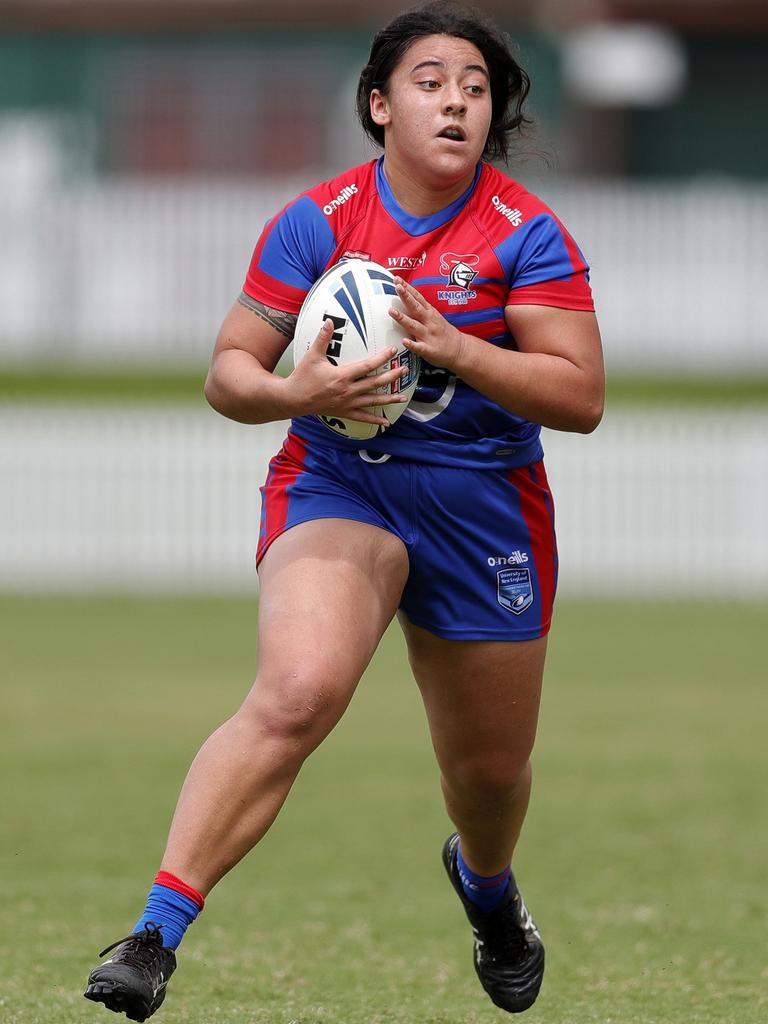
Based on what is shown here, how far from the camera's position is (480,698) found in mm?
4867

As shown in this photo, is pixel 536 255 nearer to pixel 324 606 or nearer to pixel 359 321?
pixel 359 321

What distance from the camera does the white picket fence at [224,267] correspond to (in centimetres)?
2089

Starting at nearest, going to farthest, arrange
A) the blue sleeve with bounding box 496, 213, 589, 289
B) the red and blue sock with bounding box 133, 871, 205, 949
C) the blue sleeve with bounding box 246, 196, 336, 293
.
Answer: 1. the red and blue sock with bounding box 133, 871, 205, 949
2. the blue sleeve with bounding box 496, 213, 589, 289
3. the blue sleeve with bounding box 246, 196, 336, 293

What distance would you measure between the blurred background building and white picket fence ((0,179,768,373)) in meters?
0.03

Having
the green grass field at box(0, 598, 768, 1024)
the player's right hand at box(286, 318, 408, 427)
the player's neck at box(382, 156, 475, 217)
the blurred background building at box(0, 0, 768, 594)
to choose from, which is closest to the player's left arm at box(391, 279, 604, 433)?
the player's right hand at box(286, 318, 408, 427)

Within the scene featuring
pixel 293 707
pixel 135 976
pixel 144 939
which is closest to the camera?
pixel 135 976

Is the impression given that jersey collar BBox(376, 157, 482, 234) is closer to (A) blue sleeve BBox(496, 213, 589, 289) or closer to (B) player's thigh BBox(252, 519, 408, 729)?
(A) blue sleeve BBox(496, 213, 589, 289)

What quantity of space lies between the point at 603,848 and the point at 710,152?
1947cm

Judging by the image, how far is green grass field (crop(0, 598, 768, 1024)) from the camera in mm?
5379

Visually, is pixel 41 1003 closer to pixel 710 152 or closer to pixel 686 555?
pixel 686 555

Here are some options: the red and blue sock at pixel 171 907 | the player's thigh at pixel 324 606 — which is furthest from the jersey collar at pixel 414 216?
the red and blue sock at pixel 171 907

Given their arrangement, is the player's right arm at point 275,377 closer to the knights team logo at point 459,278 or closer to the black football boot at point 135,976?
the knights team logo at point 459,278

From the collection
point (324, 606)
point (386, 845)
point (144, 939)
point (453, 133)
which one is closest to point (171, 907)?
point (144, 939)

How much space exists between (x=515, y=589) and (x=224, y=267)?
55.4 feet
